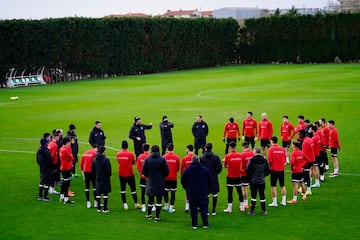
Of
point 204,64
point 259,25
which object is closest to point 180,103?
point 204,64

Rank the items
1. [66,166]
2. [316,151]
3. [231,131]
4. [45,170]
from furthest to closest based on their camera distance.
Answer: [231,131]
[316,151]
[45,170]
[66,166]

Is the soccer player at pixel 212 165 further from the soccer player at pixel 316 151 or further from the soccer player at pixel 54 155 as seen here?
the soccer player at pixel 54 155

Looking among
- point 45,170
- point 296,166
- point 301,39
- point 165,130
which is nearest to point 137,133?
point 165,130

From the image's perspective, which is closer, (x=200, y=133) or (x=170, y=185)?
(x=170, y=185)

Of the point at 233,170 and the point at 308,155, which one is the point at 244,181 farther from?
the point at 308,155

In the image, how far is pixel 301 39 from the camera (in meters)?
86.0

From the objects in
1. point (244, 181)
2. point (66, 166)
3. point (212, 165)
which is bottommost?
point (244, 181)

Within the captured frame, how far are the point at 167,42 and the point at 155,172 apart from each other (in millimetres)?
64601

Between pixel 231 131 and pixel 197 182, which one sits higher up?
pixel 197 182

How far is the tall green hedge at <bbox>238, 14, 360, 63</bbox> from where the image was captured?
83.2m

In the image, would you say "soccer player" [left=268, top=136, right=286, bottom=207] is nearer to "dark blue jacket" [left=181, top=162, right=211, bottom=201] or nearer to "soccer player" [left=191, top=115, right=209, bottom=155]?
"dark blue jacket" [left=181, top=162, right=211, bottom=201]

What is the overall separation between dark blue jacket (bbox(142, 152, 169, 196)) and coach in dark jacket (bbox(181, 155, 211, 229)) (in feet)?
2.88

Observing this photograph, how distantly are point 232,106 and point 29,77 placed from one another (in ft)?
96.9

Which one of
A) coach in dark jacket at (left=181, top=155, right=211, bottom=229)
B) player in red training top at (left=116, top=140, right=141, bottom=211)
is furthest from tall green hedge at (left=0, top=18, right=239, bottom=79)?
coach in dark jacket at (left=181, top=155, right=211, bottom=229)
